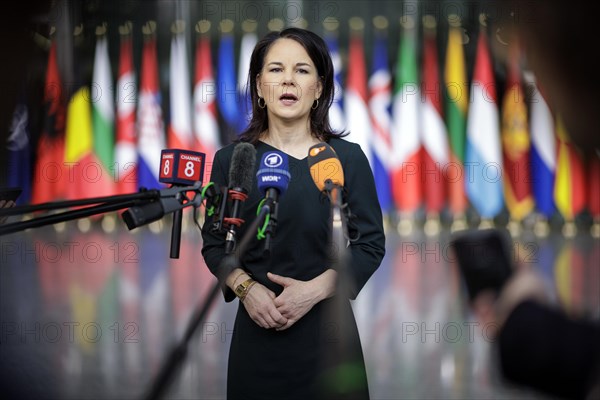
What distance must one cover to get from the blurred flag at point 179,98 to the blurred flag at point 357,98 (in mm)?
1932

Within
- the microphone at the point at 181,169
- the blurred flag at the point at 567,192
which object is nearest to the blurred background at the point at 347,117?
the blurred flag at the point at 567,192

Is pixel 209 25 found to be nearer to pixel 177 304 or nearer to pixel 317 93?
pixel 177 304

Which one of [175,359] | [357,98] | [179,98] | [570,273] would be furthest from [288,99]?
[179,98]

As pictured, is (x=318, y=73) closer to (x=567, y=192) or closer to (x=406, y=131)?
(x=406, y=131)

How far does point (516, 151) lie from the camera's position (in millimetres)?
7887

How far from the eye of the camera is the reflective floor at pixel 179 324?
2.57 m

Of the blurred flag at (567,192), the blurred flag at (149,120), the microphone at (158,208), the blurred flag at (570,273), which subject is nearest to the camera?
the microphone at (158,208)

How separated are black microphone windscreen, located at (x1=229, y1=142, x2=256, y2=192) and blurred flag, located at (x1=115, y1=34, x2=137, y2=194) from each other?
6.40 metres

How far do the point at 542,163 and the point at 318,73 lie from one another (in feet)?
23.1

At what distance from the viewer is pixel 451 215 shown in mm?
8000

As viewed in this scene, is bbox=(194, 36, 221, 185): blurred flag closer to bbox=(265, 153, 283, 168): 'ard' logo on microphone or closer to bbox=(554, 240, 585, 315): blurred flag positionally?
bbox=(554, 240, 585, 315): blurred flag

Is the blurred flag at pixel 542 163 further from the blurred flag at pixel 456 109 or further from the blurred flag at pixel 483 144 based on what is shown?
the blurred flag at pixel 456 109

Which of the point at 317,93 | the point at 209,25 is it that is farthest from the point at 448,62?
the point at 317,93

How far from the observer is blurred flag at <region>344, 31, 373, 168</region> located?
7.56 m
